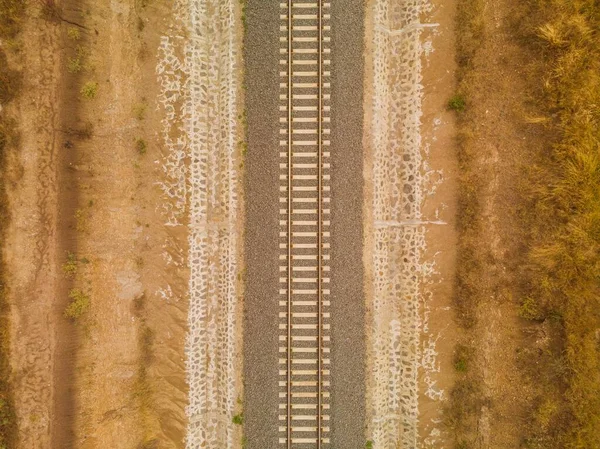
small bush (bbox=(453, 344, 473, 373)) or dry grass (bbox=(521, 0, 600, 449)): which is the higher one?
dry grass (bbox=(521, 0, 600, 449))

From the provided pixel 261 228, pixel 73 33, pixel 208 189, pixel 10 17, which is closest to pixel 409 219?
pixel 261 228

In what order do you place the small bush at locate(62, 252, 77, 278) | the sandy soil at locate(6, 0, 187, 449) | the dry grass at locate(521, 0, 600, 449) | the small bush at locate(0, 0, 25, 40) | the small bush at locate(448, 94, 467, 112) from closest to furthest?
the small bush at locate(0, 0, 25, 40)
the dry grass at locate(521, 0, 600, 449)
the sandy soil at locate(6, 0, 187, 449)
the small bush at locate(62, 252, 77, 278)
the small bush at locate(448, 94, 467, 112)

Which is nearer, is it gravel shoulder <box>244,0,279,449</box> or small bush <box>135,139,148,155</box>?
small bush <box>135,139,148,155</box>

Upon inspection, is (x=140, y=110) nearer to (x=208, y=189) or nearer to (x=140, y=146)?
(x=140, y=146)

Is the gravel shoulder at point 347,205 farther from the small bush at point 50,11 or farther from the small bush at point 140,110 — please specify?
the small bush at point 50,11

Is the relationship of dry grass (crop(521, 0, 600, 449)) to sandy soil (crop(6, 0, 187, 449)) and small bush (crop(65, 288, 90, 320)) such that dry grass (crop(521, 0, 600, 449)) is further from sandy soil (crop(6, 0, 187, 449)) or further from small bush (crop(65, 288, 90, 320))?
small bush (crop(65, 288, 90, 320))

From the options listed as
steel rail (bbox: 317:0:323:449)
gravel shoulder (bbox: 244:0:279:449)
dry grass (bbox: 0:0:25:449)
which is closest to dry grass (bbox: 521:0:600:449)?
steel rail (bbox: 317:0:323:449)

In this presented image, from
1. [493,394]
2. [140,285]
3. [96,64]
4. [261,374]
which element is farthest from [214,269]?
[493,394]
